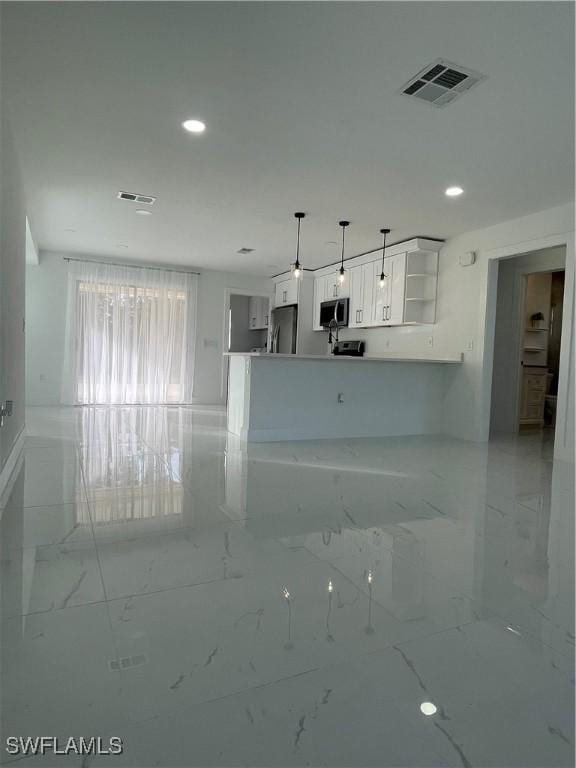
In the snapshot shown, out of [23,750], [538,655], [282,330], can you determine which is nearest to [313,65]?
[538,655]

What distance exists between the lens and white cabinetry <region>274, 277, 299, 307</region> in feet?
26.9

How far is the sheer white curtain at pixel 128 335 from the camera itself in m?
7.59

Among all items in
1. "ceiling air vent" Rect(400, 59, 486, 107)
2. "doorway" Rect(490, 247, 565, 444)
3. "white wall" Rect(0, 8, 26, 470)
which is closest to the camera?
"ceiling air vent" Rect(400, 59, 486, 107)

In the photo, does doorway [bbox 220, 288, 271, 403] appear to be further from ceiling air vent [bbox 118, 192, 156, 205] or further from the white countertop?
ceiling air vent [bbox 118, 192, 156, 205]

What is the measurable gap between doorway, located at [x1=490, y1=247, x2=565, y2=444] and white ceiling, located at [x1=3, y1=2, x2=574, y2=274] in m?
1.46

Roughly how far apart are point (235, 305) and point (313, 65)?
7.61 m

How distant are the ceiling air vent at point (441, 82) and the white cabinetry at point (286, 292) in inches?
208

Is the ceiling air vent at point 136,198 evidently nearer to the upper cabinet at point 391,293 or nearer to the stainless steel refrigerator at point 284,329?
the upper cabinet at point 391,293

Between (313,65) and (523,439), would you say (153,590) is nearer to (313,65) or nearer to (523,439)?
(313,65)

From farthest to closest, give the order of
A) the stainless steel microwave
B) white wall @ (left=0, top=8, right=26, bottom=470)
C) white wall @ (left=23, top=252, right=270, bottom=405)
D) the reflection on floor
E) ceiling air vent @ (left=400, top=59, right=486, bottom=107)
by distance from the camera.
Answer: white wall @ (left=23, top=252, right=270, bottom=405)
the stainless steel microwave
white wall @ (left=0, top=8, right=26, bottom=470)
ceiling air vent @ (left=400, top=59, right=486, bottom=107)
the reflection on floor

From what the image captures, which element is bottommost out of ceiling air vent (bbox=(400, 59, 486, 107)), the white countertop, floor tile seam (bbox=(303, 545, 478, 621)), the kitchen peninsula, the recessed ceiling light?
floor tile seam (bbox=(303, 545, 478, 621))

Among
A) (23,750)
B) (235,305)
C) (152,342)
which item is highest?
(235,305)

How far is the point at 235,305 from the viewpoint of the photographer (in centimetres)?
1007

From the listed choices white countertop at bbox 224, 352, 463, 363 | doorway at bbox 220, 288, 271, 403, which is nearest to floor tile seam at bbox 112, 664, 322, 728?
white countertop at bbox 224, 352, 463, 363
